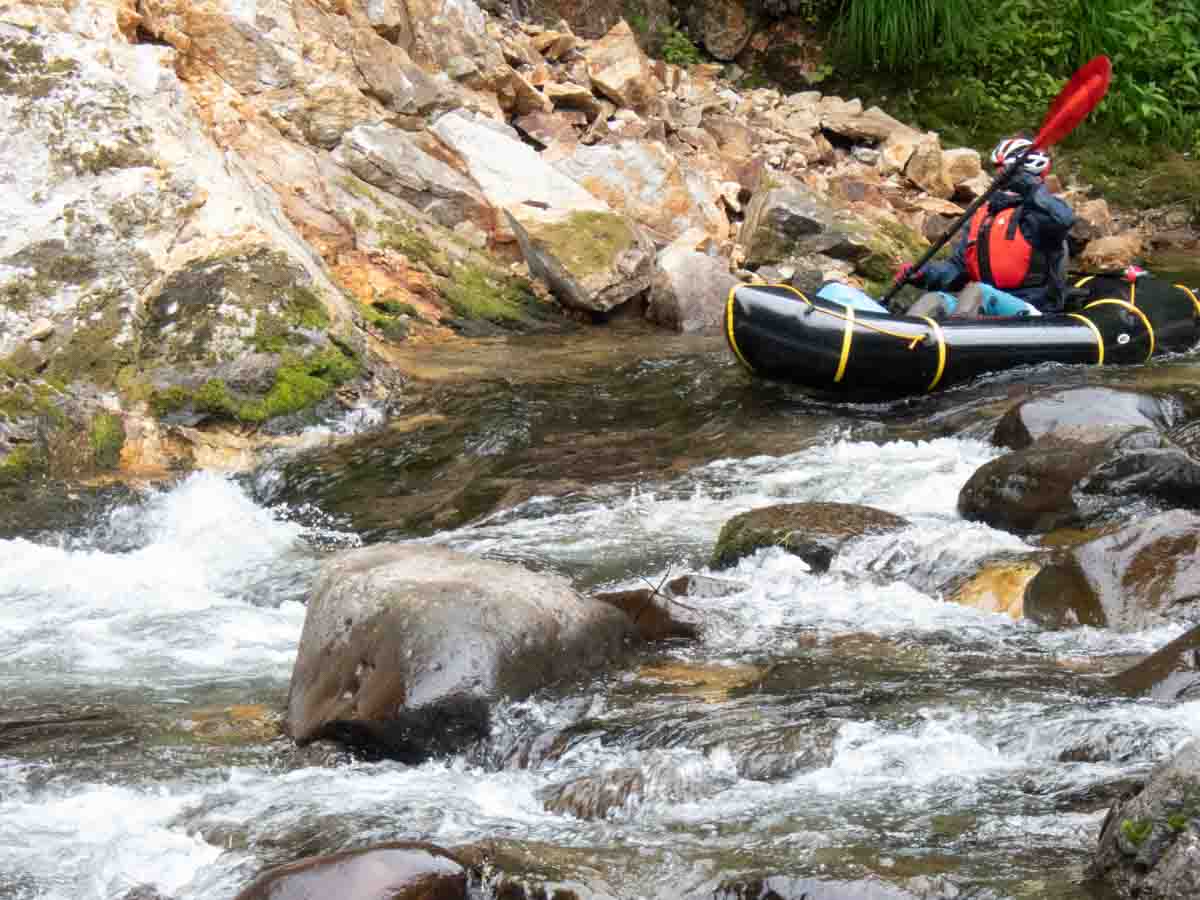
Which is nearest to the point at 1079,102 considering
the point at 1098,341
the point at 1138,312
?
the point at 1138,312

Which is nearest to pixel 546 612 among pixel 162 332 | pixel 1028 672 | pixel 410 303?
pixel 1028 672

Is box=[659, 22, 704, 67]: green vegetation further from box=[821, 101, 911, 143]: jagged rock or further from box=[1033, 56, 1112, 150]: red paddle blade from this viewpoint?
box=[1033, 56, 1112, 150]: red paddle blade

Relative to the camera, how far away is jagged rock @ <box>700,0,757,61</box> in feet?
Result: 43.9

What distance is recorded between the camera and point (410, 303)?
8203 mm

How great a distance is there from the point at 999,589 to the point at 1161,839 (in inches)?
84.4

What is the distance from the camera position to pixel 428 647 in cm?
371

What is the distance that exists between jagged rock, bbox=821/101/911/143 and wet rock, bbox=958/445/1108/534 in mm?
7143

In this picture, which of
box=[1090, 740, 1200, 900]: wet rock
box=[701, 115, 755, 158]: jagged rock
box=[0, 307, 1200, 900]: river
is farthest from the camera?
box=[701, 115, 755, 158]: jagged rock

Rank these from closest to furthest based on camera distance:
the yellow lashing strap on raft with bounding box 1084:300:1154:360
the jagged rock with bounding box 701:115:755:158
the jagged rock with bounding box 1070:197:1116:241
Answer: the yellow lashing strap on raft with bounding box 1084:300:1154:360
the jagged rock with bounding box 701:115:755:158
the jagged rock with bounding box 1070:197:1116:241

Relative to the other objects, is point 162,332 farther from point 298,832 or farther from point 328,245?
point 298,832

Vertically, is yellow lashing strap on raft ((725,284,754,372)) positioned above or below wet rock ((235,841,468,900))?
above

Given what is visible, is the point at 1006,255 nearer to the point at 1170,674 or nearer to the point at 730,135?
the point at 730,135

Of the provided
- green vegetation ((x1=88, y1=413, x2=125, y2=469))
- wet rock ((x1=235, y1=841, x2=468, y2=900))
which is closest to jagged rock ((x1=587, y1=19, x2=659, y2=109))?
green vegetation ((x1=88, y1=413, x2=125, y2=469))

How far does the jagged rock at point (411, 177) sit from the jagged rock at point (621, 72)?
2253 millimetres
